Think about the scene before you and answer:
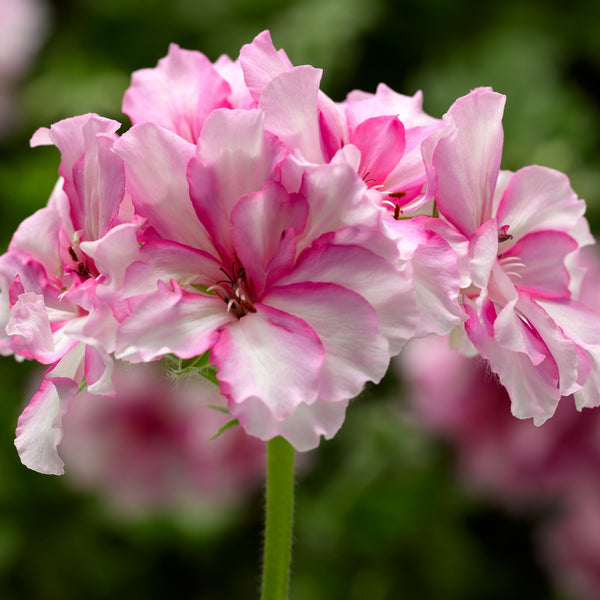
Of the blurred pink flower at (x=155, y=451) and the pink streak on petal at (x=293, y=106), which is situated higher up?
the pink streak on petal at (x=293, y=106)

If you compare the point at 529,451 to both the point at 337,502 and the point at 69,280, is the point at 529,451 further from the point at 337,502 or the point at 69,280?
the point at 69,280

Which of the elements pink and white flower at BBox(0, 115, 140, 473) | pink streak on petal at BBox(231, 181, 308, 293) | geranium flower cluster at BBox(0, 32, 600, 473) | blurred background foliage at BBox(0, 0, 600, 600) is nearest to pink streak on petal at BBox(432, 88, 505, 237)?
geranium flower cluster at BBox(0, 32, 600, 473)

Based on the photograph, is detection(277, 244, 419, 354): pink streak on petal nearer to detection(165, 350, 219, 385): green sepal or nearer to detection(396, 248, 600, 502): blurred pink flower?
detection(165, 350, 219, 385): green sepal

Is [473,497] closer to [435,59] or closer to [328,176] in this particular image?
[435,59]

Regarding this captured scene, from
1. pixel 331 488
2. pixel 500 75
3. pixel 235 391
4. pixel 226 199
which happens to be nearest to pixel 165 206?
pixel 226 199

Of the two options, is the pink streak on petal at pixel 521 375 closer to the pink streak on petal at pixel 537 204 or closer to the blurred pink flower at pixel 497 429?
the pink streak on petal at pixel 537 204

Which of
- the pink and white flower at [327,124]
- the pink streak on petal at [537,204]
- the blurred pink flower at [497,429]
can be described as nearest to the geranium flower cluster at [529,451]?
the blurred pink flower at [497,429]
